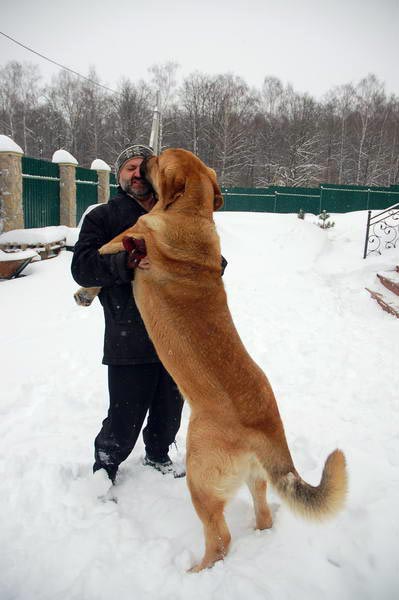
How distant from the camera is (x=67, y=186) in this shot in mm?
11508

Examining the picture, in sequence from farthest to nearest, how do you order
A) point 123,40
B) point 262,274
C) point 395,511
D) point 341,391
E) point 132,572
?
point 123,40 < point 262,274 < point 341,391 < point 395,511 < point 132,572

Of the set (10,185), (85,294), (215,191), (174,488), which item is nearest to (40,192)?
(10,185)

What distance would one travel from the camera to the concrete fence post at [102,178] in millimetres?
14255

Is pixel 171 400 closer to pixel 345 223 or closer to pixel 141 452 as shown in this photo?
pixel 141 452

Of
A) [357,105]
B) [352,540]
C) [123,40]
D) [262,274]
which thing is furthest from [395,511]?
[123,40]

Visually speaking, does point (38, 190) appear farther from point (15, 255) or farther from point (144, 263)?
point (144, 263)

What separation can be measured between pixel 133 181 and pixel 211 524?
6.52ft

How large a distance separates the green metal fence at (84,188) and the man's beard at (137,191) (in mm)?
11502

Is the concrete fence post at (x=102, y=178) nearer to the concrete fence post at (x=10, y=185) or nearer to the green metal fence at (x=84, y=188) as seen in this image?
the green metal fence at (x=84, y=188)

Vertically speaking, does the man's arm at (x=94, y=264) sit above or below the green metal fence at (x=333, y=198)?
below

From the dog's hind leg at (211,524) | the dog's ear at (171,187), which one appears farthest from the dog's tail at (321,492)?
the dog's ear at (171,187)

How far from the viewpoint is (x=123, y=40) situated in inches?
2601

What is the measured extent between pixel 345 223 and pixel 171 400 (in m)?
16.4

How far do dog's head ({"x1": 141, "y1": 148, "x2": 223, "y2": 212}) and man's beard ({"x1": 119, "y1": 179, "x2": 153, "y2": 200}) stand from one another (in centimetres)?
6
